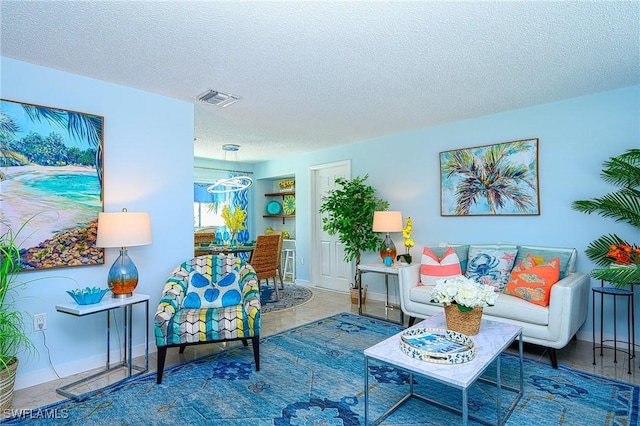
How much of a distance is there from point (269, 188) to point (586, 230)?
5.48 metres

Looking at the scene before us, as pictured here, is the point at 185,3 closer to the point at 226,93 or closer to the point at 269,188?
the point at 226,93

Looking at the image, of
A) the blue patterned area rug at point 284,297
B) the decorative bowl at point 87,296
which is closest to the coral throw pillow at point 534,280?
the blue patterned area rug at point 284,297

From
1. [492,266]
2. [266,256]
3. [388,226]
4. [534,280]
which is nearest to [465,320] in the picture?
[534,280]

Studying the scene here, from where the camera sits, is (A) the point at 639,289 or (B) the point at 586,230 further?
(B) the point at 586,230

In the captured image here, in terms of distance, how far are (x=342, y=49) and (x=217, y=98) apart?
4.70ft

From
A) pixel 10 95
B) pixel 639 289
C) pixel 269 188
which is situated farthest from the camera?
pixel 269 188

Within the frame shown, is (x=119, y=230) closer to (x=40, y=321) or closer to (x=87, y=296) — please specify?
(x=87, y=296)

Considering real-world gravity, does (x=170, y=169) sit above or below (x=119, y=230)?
above

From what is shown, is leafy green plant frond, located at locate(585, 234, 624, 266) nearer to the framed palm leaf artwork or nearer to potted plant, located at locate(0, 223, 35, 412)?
the framed palm leaf artwork

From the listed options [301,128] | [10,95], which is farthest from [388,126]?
[10,95]

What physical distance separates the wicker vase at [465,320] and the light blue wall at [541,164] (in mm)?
1932

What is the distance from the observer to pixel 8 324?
2139 millimetres

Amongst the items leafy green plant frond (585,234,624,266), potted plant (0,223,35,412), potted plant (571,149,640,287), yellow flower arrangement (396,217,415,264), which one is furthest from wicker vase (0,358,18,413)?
leafy green plant frond (585,234,624,266)

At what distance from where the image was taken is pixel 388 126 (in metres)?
4.31
